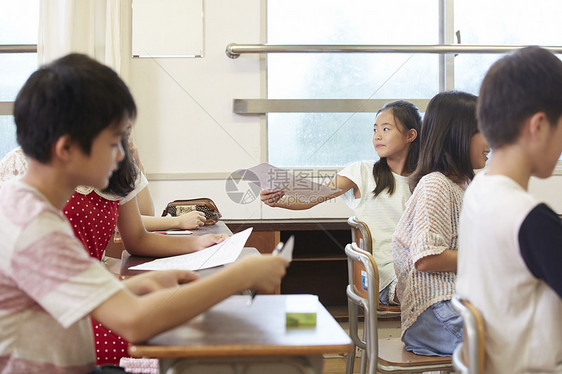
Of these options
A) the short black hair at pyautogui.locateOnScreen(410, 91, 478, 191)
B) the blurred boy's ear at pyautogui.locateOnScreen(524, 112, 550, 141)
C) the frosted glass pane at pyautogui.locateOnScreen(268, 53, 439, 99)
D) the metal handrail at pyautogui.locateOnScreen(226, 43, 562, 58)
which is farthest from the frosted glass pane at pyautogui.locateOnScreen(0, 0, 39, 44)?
the blurred boy's ear at pyautogui.locateOnScreen(524, 112, 550, 141)

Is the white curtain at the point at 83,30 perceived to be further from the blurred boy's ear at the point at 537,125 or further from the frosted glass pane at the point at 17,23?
the blurred boy's ear at the point at 537,125

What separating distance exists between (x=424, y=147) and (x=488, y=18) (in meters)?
1.97

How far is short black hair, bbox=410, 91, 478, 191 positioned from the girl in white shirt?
0.60 metres

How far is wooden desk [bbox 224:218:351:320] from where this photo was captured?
2.74 m

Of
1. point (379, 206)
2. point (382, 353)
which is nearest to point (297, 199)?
point (379, 206)

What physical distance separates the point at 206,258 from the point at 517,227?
64 cm

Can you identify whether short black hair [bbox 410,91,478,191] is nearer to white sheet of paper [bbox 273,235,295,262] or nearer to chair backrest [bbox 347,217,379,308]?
chair backrest [bbox 347,217,379,308]

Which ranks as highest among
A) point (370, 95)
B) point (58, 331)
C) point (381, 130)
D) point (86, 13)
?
point (86, 13)

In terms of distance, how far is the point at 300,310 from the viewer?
873mm

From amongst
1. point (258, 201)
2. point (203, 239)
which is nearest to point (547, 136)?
point (203, 239)

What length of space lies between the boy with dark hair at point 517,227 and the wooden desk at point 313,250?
5.81 feet

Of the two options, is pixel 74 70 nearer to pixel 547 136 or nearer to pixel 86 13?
pixel 547 136

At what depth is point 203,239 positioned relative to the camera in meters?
1.42

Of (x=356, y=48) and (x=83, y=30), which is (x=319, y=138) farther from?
(x=83, y=30)
